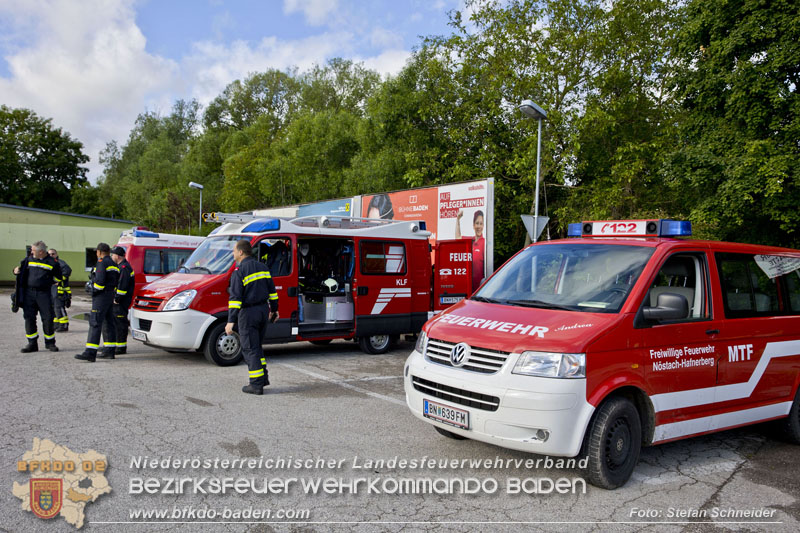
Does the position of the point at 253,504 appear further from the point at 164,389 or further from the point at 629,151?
the point at 629,151

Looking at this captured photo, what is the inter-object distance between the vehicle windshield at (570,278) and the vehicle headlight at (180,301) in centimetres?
507

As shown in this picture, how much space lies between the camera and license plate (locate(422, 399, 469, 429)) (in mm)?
4586

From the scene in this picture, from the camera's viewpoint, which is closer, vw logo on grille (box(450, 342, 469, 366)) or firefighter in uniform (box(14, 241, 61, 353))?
vw logo on grille (box(450, 342, 469, 366))

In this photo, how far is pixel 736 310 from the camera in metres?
5.50

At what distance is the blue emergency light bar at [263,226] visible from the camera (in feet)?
32.3

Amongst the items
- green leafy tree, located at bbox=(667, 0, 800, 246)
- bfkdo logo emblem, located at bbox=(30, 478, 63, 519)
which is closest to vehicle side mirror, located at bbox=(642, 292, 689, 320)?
bfkdo logo emblem, located at bbox=(30, 478, 63, 519)

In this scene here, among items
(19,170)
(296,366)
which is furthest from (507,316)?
(19,170)

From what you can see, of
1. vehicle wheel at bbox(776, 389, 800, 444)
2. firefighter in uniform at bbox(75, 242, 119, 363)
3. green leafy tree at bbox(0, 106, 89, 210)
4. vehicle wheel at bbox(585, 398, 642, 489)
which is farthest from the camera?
green leafy tree at bbox(0, 106, 89, 210)

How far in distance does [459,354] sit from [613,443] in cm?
131

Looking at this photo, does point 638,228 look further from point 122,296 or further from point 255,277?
point 122,296

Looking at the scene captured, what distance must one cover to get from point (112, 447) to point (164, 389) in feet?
7.97

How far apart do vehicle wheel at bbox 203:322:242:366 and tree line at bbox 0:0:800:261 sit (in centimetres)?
1346

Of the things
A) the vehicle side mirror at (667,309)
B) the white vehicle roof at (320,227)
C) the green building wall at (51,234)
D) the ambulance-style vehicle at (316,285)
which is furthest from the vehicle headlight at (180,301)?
the green building wall at (51,234)

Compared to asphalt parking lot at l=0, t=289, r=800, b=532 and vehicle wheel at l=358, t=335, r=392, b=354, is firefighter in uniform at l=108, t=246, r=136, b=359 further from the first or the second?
vehicle wheel at l=358, t=335, r=392, b=354
